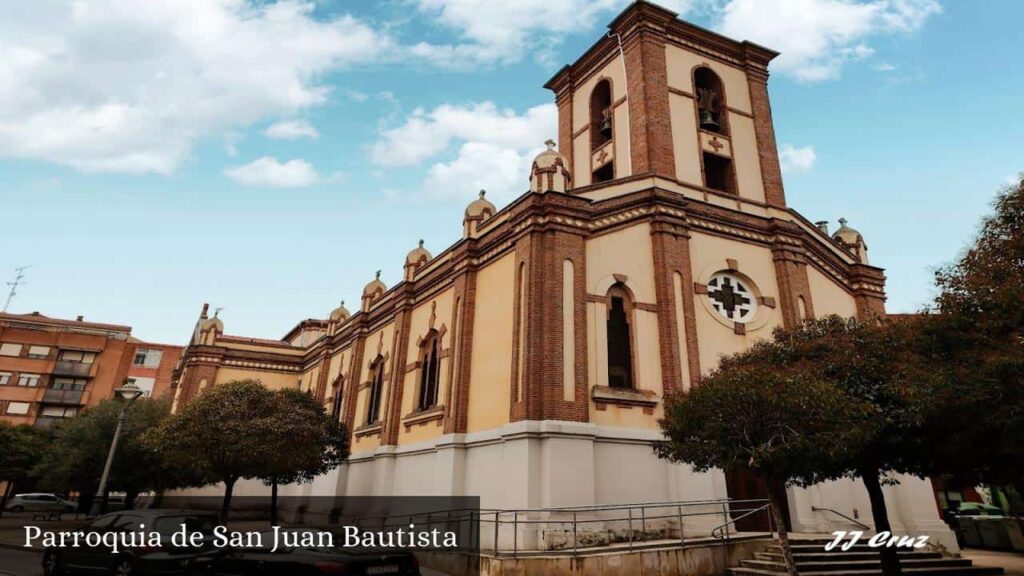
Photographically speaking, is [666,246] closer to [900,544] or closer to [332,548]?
[900,544]

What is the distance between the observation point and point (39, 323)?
59000mm

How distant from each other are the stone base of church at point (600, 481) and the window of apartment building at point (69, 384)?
169 ft

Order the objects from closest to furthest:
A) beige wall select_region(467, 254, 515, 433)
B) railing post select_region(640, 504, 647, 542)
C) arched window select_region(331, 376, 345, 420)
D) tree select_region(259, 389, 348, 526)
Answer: railing post select_region(640, 504, 647, 542) → beige wall select_region(467, 254, 515, 433) → tree select_region(259, 389, 348, 526) → arched window select_region(331, 376, 345, 420)

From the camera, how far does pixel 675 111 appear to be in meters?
21.1

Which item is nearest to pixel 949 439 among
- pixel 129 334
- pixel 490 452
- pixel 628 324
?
pixel 628 324

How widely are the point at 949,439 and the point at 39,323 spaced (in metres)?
72.5

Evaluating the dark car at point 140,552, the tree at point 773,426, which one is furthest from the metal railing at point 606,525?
the dark car at point 140,552

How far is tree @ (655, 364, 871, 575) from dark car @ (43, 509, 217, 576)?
28.7 ft

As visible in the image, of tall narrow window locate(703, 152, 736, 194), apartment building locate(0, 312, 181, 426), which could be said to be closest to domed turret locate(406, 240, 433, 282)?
tall narrow window locate(703, 152, 736, 194)

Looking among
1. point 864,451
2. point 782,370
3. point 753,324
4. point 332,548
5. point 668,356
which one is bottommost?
point 332,548

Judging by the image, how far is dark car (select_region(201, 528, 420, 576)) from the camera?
8094 mm

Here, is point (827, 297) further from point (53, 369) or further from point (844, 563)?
point (53, 369)

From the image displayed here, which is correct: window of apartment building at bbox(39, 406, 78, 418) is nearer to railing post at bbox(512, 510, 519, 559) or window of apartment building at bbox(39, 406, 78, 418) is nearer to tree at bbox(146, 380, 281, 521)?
tree at bbox(146, 380, 281, 521)

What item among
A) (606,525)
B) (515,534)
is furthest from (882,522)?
(515,534)
